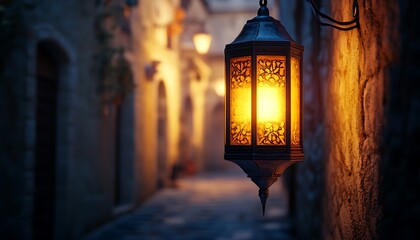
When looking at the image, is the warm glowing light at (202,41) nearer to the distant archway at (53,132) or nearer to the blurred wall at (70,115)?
the blurred wall at (70,115)

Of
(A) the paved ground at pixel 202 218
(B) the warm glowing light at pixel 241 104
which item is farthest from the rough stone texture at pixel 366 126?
(A) the paved ground at pixel 202 218

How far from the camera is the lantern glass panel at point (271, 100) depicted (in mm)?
3591

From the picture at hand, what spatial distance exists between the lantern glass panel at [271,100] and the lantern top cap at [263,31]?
0.44ft

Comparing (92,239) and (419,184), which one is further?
(92,239)

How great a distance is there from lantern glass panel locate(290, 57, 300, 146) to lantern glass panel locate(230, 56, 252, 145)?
0.95 feet

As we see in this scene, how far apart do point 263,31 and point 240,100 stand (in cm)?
48

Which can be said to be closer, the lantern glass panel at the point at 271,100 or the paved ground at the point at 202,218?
the lantern glass panel at the point at 271,100

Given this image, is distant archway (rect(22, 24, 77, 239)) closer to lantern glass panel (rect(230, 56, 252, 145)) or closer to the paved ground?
the paved ground

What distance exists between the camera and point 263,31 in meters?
3.73

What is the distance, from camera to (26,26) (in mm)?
7129

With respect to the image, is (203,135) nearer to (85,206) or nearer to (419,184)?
(85,206)

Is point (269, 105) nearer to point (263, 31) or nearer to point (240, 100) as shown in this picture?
point (240, 100)

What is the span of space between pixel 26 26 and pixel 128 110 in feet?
19.0

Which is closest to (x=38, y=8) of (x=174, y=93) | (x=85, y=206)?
(x=85, y=206)
